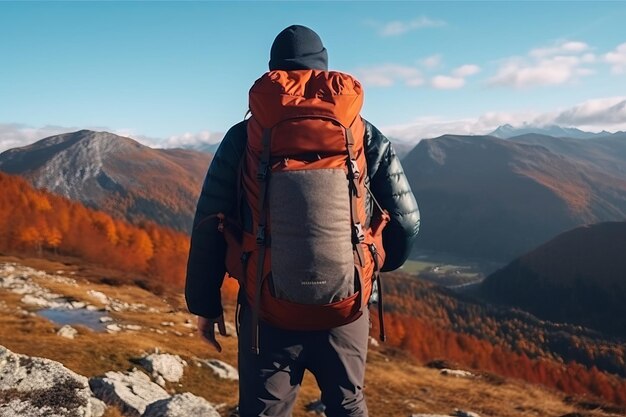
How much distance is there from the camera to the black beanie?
175 inches

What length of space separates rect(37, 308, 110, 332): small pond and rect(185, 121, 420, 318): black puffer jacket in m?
27.0

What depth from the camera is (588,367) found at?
15350 centimetres

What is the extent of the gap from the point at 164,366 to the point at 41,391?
25.8 feet

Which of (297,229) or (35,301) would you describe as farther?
(35,301)

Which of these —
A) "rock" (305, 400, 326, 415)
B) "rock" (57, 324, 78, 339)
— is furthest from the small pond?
"rock" (305, 400, 326, 415)

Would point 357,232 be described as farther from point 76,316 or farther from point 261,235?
point 76,316

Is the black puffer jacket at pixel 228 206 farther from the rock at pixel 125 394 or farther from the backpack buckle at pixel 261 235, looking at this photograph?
the rock at pixel 125 394

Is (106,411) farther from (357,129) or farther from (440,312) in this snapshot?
(440,312)

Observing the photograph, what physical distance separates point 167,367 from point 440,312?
19066 centimetres

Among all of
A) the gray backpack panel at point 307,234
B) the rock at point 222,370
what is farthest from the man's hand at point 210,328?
the rock at point 222,370

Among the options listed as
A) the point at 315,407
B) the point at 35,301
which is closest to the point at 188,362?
the point at 315,407

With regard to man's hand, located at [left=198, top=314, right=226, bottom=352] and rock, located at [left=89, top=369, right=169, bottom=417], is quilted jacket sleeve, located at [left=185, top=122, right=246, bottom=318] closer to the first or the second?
man's hand, located at [left=198, top=314, right=226, bottom=352]

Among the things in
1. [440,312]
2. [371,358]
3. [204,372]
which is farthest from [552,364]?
[204,372]

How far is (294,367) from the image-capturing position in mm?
4406
